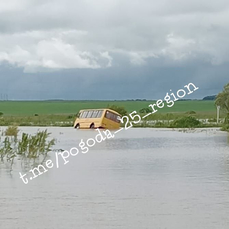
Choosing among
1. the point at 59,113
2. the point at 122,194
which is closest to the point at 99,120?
the point at 122,194

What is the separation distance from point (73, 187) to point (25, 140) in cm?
712

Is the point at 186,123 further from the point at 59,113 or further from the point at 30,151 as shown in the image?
the point at 59,113

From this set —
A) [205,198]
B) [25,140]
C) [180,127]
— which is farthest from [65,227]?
[180,127]

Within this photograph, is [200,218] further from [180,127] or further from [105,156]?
[180,127]

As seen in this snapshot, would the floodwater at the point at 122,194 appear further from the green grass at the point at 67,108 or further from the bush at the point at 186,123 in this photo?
the green grass at the point at 67,108

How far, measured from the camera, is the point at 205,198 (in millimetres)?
12961

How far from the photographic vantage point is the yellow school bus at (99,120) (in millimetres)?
44062

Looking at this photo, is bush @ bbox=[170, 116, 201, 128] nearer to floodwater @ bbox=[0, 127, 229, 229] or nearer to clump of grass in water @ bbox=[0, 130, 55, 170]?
floodwater @ bbox=[0, 127, 229, 229]

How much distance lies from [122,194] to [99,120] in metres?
30.6

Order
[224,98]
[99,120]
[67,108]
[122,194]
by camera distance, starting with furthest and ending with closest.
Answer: [67,108]
[224,98]
[99,120]
[122,194]

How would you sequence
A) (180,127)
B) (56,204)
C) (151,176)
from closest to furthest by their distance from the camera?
1. (56,204)
2. (151,176)
3. (180,127)

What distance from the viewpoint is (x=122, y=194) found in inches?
530

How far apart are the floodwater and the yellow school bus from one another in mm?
22138

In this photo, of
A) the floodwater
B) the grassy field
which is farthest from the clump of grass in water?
the grassy field
